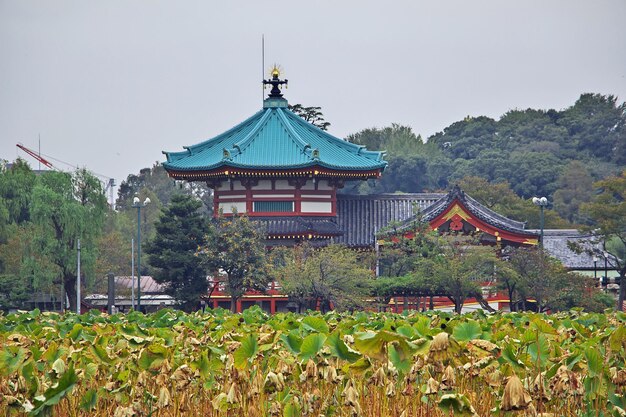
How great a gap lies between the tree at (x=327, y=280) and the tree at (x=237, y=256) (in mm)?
830

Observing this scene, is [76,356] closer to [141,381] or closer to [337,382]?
[141,381]

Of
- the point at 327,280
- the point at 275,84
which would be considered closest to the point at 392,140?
the point at 275,84

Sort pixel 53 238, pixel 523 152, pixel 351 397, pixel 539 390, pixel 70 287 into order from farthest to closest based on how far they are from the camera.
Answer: pixel 523 152 → pixel 70 287 → pixel 53 238 → pixel 539 390 → pixel 351 397

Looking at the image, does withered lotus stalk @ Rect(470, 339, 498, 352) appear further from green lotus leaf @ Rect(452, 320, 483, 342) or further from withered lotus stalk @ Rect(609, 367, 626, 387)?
withered lotus stalk @ Rect(609, 367, 626, 387)

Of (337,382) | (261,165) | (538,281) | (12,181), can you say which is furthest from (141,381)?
(12,181)

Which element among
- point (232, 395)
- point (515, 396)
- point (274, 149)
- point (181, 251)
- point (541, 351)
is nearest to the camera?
point (515, 396)

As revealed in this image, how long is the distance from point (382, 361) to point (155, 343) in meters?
2.16

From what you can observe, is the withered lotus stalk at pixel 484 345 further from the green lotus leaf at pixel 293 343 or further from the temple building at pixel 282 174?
the temple building at pixel 282 174

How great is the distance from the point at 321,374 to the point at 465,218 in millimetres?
29576

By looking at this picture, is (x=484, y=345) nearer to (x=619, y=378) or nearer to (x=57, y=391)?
(x=619, y=378)

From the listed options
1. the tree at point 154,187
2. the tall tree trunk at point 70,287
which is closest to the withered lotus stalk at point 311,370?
the tall tree trunk at point 70,287

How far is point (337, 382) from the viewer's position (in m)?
8.28

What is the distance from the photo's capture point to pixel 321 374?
845 centimetres

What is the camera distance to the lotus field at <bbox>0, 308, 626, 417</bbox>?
7.95 metres
